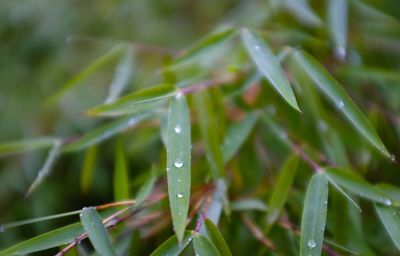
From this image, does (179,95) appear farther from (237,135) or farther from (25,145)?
(25,145)

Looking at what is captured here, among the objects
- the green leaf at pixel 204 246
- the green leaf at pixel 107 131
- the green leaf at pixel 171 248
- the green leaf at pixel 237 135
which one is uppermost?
the green leaf at pixel 107 131

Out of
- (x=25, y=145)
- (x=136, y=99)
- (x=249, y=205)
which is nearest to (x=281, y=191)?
(x=249, y=205)

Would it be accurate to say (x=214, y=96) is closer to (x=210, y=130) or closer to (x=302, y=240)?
(x=210, y=130)

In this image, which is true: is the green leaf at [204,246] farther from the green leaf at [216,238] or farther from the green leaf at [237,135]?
the green leaf at [237,135]

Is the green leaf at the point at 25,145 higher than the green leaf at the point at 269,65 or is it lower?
higher

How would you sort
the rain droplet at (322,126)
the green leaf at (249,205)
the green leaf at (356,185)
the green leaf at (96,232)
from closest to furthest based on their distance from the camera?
the green leaf at (96,232)
the green leaf at (356,185)
the green leaf at (249,205)
the rain droplet at (322,126)

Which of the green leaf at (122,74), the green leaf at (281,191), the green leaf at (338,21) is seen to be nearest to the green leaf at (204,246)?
the green leaf at (281,191)

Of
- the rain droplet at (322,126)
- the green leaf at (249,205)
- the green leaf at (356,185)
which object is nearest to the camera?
the green leaf at (356,185)

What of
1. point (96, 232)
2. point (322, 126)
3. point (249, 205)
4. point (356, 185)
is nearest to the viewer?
point (96, 232)
